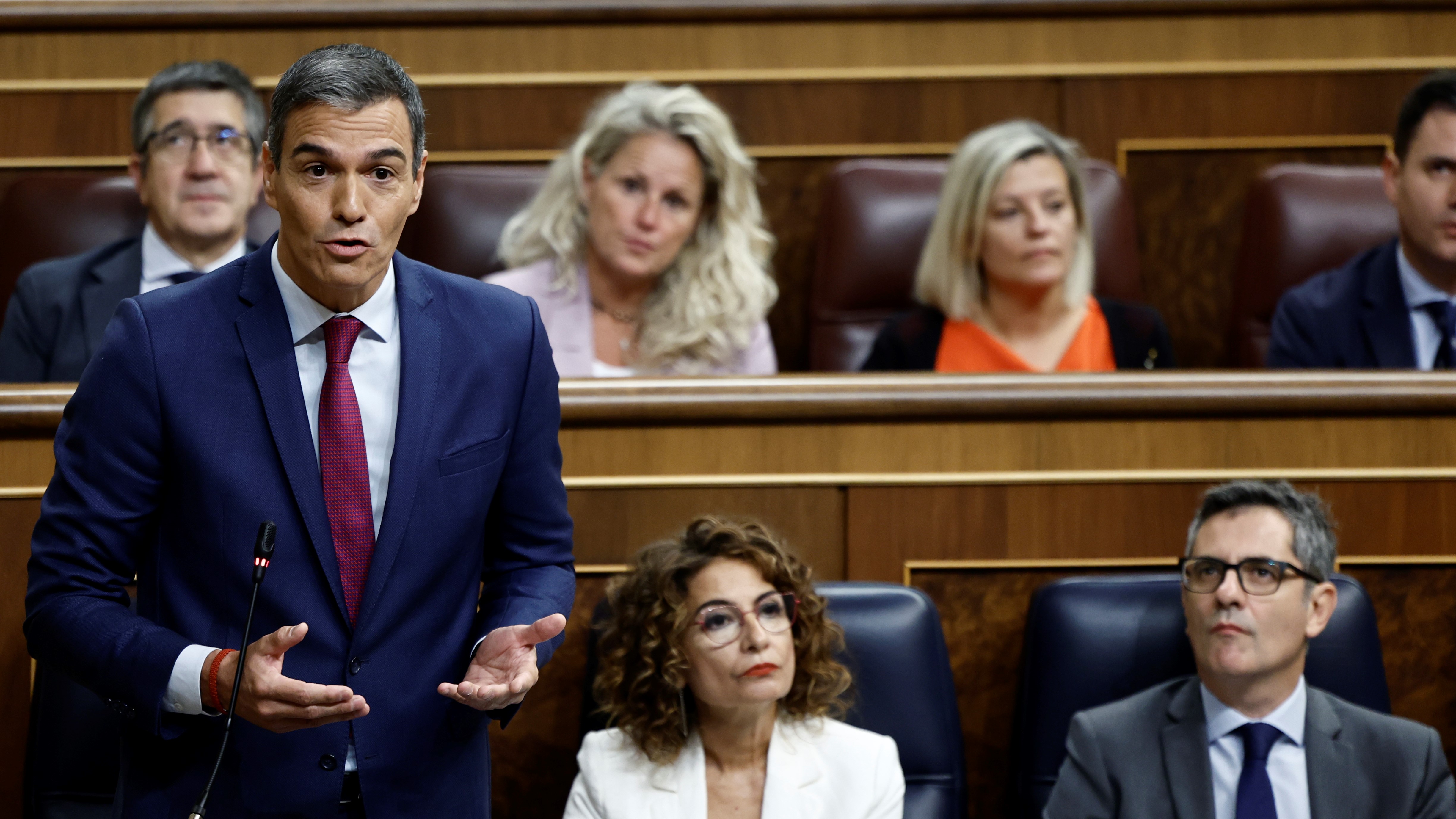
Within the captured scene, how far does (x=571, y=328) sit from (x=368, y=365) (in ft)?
2.08

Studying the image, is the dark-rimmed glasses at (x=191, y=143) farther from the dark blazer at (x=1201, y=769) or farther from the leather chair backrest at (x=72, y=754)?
the dark blazer at (x=1201, y=769)

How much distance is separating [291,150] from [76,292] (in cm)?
70

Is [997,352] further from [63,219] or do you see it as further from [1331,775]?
[63,219]

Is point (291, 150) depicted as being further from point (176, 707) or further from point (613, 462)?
point (613, 462)

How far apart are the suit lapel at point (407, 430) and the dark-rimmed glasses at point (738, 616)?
313 mm

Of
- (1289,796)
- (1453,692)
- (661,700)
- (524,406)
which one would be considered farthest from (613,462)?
(1453,692)

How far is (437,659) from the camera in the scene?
2.01 ft

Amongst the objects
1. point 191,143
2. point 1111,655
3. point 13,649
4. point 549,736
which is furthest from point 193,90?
point 1111,655

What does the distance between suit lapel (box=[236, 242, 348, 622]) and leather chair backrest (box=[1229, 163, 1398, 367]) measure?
1.00 meters

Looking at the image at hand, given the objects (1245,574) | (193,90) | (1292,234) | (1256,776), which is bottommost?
(1256,776)

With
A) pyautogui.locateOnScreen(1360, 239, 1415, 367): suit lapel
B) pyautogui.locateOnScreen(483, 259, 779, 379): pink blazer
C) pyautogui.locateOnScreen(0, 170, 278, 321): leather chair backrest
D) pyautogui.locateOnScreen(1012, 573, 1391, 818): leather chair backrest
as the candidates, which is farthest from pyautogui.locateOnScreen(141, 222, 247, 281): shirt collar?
pyautogui.locateOnScreen(1360, 239, 1415, 367): suit lapel

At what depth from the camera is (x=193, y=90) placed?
3.95 feet

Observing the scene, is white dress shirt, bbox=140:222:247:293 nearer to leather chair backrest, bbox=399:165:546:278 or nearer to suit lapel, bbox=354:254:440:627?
leather chair backrest, bbox=399:165:546:278

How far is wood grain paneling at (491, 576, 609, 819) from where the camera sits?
933 millimetres
